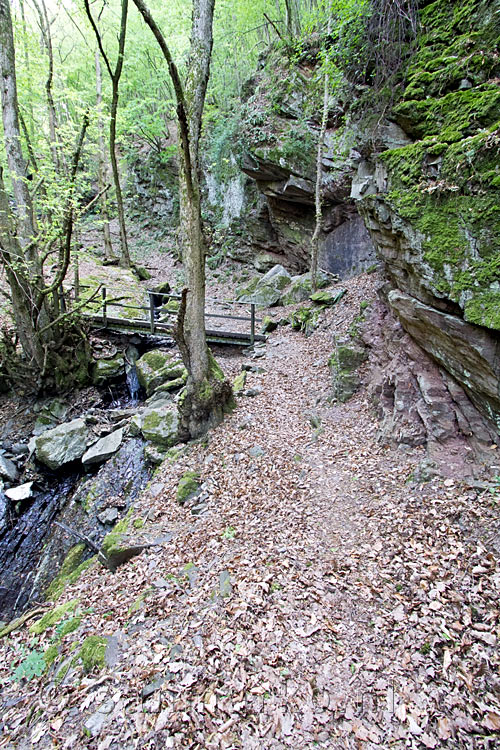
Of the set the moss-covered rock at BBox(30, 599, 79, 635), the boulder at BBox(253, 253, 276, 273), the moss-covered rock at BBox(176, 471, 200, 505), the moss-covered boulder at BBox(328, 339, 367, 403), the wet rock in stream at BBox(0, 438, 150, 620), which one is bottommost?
the wet rock in stream at BBox(0, 438, 150, 620)

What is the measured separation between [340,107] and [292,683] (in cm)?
Result: 1508

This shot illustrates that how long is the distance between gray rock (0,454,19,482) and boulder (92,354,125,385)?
3.31m

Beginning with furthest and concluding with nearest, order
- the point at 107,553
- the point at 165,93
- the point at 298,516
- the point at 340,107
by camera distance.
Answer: the point at 165,93 → the point at 340,107 → the point at 107,553 → the point at 298,516

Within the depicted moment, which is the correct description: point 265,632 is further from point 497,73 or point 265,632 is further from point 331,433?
point 497,73

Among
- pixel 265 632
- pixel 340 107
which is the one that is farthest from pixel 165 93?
pixel 265 632

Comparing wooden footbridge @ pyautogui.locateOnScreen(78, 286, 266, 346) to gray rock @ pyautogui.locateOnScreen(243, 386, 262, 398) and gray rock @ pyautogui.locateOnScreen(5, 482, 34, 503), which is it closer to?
gray rock @ pyautogui.locateOnScreen(243, 386, 262, 398)

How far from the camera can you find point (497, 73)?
4086 millimetres

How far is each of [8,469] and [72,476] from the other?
4.67 feet

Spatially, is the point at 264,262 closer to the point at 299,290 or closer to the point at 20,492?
the point at 299,290

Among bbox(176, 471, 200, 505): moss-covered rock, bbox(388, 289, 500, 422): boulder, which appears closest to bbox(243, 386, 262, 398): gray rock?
bbox(176, 471, 200, 505): moss-covered rock

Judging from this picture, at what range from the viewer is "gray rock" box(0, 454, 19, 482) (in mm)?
7852

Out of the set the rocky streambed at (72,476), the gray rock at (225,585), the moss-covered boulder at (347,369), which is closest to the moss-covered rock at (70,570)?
the rocky streambed at (72,476)

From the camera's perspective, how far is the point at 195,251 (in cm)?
650

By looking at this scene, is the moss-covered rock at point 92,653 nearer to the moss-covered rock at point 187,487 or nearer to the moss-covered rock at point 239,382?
the moss-covered rock at point 187,487
